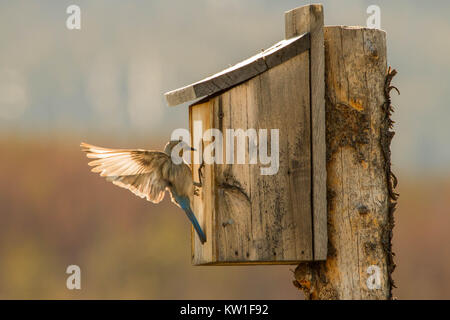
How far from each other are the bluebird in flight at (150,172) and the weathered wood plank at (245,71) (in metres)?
0.33

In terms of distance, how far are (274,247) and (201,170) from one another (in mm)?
593

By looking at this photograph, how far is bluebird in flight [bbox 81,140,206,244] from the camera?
4.10 metres

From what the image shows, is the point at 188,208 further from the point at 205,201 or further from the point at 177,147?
the point at 177,147

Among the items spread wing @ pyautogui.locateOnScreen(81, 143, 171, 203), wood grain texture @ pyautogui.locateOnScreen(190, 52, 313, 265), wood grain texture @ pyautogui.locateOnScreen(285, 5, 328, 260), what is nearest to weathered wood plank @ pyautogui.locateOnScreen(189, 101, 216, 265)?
wood grain texture @ pyautogui.locateOnScreen(190, 52, 313, 265)

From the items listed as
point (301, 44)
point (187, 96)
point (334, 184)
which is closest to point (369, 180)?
point (334, 184)

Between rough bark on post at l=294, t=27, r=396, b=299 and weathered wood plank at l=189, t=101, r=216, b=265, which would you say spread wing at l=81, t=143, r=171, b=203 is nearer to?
weathered wood plank at l=189, t=101, r=216, b=265

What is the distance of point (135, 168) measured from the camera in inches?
164

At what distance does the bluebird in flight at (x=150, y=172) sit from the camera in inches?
161

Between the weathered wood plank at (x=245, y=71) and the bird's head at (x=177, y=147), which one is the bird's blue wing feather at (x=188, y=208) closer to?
the bird's head at (x=177, y=147)

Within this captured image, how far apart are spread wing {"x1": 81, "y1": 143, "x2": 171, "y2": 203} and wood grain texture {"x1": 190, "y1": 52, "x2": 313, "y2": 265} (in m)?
0.36

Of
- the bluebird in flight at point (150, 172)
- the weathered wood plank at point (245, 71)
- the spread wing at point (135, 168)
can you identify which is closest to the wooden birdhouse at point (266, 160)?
the weathered wood plank at point (245, 71)

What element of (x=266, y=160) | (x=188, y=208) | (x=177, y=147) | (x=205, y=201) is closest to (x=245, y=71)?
(x=266, y=160)

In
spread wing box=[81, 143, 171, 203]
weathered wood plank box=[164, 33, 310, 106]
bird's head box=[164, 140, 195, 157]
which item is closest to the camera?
weathered wood plank box=[164, 33, 310, 106]

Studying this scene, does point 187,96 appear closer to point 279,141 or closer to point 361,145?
point 279,141
